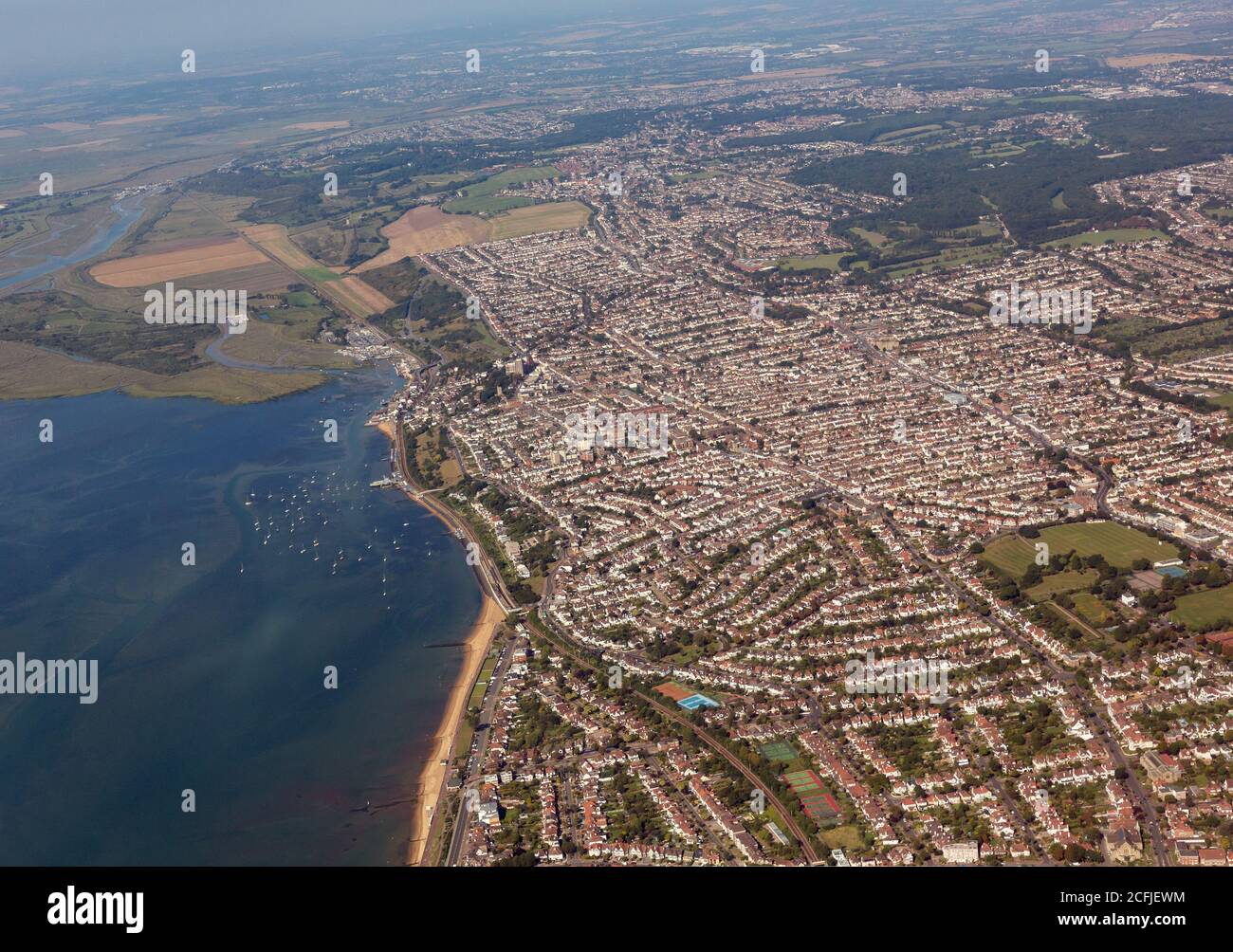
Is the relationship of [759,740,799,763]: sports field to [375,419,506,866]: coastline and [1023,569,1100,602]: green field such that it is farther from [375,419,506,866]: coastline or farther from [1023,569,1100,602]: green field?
[1023,569,1100,602]: green field

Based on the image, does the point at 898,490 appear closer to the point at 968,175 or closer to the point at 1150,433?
the point at 1150,433

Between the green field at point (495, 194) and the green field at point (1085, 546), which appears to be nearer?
the green field at point (1085, 546)

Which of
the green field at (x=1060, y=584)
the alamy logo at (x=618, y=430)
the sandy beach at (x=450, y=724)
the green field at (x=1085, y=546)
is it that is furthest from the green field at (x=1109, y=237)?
the sandy beach at (x=450, y=724)

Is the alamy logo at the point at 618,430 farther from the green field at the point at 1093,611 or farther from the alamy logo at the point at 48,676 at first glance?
the alamy logo at the point at 48,676

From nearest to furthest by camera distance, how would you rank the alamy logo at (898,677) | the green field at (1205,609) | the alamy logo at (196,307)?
the alamy logo at (898,677) < the green field at (1205,609) < the alamy logo at (196,307)

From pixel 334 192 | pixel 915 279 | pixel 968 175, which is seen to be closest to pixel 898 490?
pixel 915 279

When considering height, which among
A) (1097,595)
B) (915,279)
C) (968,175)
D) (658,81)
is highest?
(658,81)

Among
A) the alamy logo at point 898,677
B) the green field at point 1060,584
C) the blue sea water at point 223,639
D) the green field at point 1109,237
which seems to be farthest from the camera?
the green field at point 1109,237
